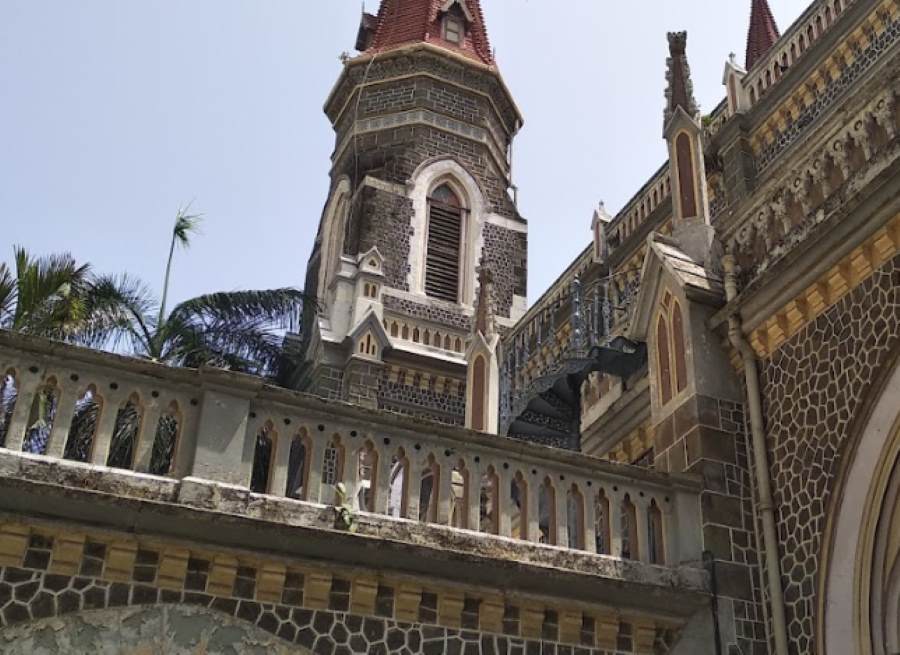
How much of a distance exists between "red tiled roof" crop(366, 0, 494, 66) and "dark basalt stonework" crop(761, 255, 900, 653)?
19723 mm

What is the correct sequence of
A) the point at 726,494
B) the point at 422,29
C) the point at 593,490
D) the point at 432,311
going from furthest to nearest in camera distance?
1. the point at 422,29
2. the point at 432,311
3. the point at 726,494
4. the point at 593,490

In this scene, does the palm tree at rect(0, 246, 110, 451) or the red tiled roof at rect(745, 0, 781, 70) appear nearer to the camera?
the palm tree at rect(0, 246, 110, 451)

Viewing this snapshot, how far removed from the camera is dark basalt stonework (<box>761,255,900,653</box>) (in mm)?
7750

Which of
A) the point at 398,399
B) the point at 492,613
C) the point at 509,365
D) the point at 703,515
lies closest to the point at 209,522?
Answer: the point at 492,613

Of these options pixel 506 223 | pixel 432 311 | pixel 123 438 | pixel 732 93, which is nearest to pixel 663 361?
pixel 123 438

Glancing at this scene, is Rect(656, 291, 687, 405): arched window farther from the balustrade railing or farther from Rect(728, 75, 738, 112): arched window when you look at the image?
Rect(728, 75, 738, 112): arched window

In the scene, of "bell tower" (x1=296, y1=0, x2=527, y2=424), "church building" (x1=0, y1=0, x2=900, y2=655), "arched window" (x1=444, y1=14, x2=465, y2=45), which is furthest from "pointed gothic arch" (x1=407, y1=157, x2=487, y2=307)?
"church building" (x1=0, y1=0, x2=900, y2=655)

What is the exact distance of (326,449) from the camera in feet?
26.4

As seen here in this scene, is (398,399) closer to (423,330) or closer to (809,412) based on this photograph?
(423,330)

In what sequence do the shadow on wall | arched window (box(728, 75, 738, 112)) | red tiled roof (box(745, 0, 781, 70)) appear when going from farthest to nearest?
red tiled roof (box(745, 0, 781, 70)) < arched window (box(728, 75, 738, 112)) < the shadow on wall

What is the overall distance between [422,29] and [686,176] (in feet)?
60.3

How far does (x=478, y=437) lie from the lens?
8148 mm

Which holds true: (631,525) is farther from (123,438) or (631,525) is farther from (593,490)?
(123,438)

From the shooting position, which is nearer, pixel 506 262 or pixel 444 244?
pixel 444 244
